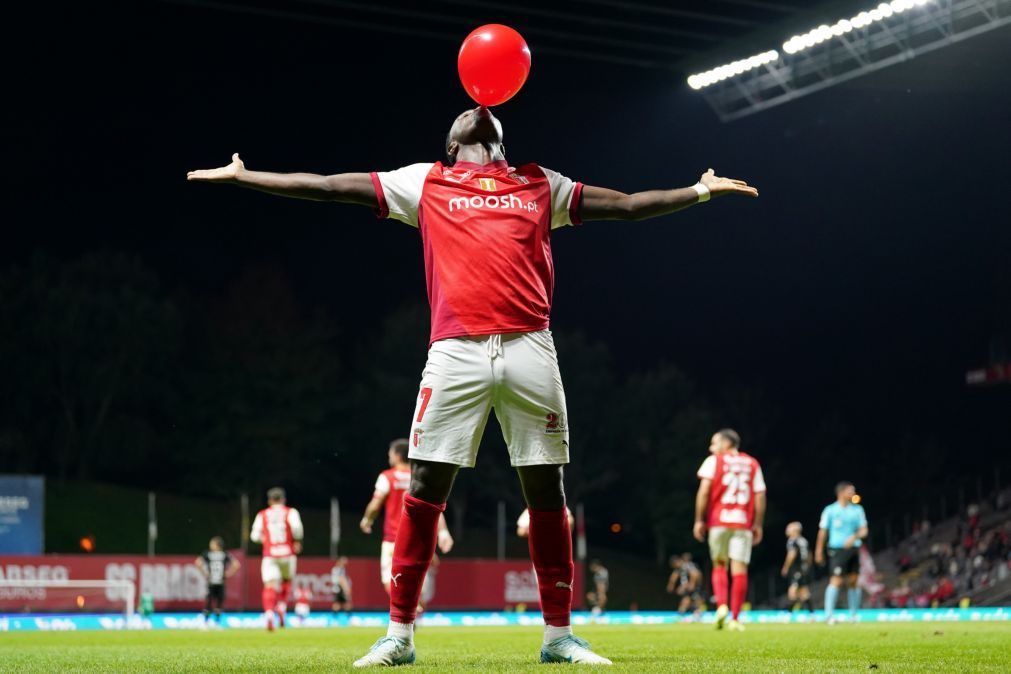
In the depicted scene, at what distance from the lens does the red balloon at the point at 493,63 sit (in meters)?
6.16

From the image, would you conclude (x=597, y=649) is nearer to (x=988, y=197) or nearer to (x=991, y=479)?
(x=988, y=197)

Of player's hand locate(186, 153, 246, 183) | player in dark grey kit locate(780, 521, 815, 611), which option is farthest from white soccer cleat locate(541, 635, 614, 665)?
player in dark grey kit locate(780, 521, 815, 611)

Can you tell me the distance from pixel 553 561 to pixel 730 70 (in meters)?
24.5

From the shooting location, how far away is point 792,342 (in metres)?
62.3

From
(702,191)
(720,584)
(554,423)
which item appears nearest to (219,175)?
(554,423)

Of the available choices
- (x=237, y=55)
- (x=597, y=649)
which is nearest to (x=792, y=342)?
(x=237, y=55)

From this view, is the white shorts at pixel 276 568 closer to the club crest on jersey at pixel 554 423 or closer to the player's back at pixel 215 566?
the player's back at pixel 215 566

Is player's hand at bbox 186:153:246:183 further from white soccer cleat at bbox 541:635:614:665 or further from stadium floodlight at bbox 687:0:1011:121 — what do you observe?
stadium floodlight at bbox 687:0:1011:121

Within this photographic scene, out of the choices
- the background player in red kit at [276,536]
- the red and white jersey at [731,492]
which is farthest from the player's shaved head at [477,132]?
the background player in red kit at [276,536]

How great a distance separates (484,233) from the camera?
570 centimetres

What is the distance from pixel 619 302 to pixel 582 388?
445cm

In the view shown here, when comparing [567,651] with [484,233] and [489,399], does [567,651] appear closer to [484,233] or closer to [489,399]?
[489,399]

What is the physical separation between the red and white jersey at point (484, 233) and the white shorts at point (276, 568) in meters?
12.9

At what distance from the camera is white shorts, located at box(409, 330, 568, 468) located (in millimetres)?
5586
